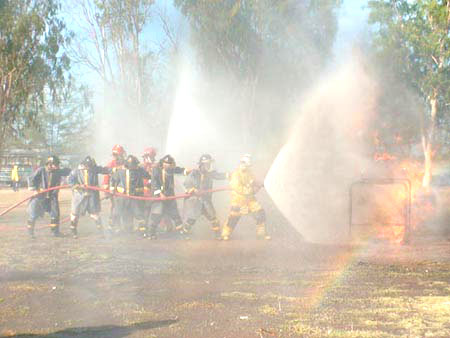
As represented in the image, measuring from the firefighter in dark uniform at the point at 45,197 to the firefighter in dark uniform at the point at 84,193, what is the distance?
0.31m

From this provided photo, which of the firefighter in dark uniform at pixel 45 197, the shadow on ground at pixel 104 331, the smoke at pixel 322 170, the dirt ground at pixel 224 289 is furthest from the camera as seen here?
the smoke at pixel 322 170

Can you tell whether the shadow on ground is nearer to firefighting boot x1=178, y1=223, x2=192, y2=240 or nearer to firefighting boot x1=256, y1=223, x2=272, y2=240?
firefighting boot x1=256, y1=223, x2=272, y2=240

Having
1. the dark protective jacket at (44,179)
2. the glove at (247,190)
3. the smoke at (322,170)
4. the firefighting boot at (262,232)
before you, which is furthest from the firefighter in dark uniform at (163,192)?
the smoke at (322,170)

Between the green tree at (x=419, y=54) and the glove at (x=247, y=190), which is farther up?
the green tree at (x=419, y=54)

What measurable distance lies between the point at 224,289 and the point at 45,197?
18.9 feet

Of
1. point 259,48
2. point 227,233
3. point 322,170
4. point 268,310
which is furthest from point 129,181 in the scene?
point 259,48

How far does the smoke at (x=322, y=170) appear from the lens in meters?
11.5

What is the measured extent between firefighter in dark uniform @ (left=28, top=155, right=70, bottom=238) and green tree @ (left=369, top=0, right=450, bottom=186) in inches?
753

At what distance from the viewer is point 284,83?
2730 cm

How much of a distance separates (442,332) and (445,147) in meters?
29.4

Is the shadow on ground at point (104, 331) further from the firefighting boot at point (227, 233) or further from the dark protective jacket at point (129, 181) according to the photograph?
the dark protective jacket at point (129, 181)

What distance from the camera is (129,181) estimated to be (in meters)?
10.8

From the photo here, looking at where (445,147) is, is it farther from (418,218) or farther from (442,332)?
(442,332)

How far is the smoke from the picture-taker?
37.6ft
